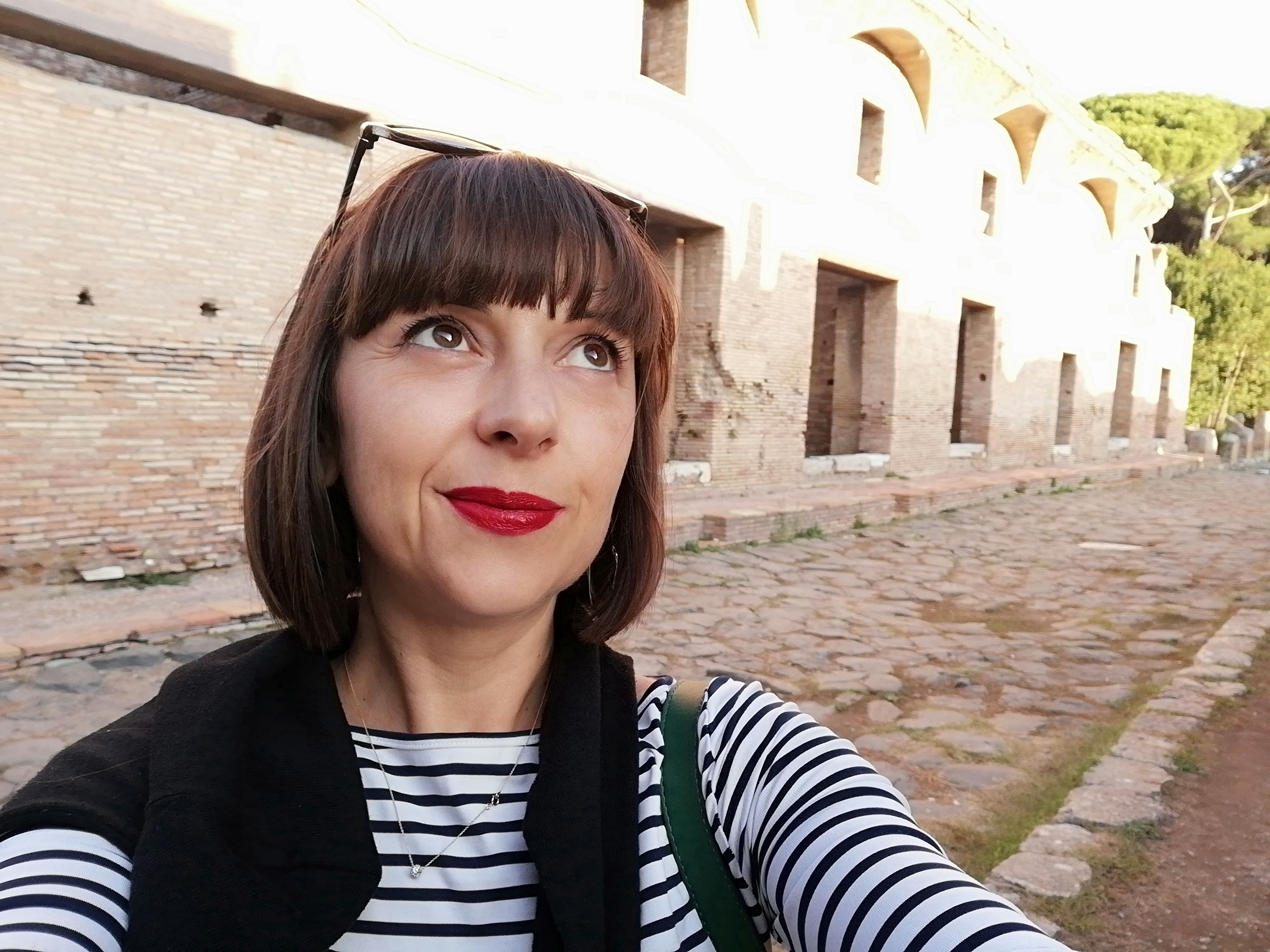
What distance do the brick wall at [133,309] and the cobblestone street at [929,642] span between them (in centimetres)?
170

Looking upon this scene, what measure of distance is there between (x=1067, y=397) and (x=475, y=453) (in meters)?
23.5

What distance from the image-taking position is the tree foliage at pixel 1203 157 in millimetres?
30703

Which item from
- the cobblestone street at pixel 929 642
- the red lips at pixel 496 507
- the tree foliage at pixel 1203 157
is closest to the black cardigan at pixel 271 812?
the red lips at pixel 496 507

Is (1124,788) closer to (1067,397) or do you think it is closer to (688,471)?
(688,471)

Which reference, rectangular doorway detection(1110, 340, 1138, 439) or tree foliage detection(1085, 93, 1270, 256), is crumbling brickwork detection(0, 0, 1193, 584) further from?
tree foliage detection(1085, 93, 1270, 256)

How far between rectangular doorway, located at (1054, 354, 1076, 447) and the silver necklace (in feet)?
74.2

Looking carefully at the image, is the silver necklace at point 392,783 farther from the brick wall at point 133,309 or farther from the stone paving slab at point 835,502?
the brick wall at point 133,309

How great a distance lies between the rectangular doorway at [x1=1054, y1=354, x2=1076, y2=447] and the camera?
2186cm

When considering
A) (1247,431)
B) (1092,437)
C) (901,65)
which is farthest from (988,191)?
(1247,431)

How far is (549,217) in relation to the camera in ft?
3.82

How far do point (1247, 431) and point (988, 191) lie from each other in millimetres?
17607

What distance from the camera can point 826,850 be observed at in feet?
3.30

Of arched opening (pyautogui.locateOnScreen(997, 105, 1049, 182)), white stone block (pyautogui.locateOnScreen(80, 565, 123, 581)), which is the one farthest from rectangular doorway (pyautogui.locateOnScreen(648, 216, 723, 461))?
arched opening (pyautogui.locateOnScreen(997, 105, 1049, 182))

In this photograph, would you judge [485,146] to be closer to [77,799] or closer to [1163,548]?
[77,799]
